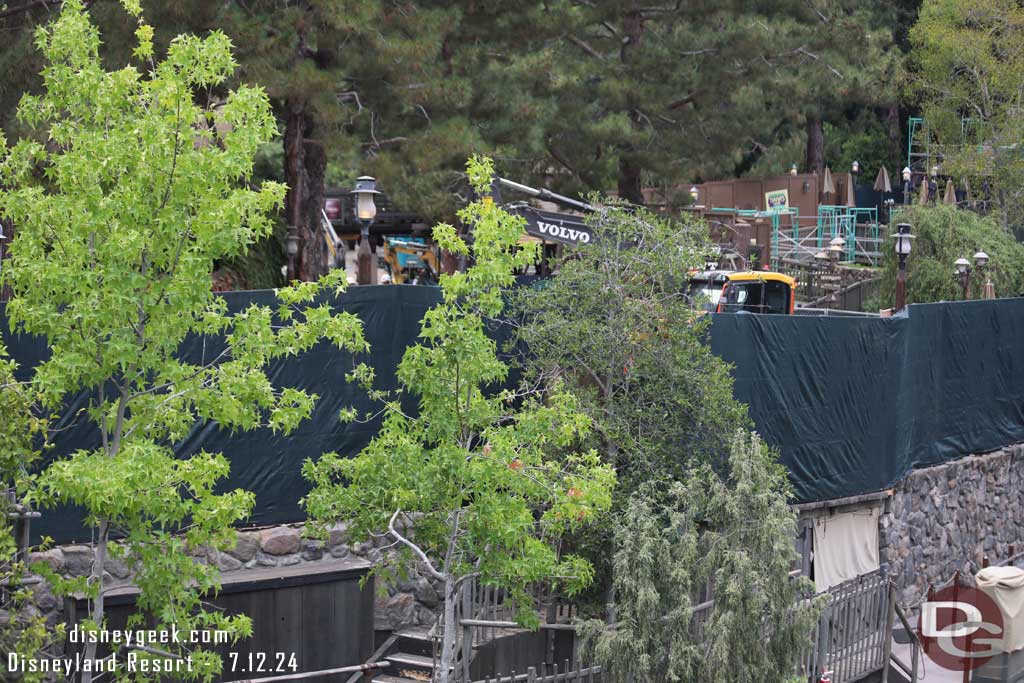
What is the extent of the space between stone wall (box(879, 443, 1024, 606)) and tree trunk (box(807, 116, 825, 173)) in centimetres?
2975

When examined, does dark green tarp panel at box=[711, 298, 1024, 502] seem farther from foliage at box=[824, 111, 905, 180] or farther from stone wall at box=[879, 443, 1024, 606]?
foliage at box=[824, 111, 905, 180]

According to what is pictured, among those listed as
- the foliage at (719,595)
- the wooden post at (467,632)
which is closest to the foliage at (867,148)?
the wooden post at (467,632)

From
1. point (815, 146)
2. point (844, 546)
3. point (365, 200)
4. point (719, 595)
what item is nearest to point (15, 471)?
point (719, 595)

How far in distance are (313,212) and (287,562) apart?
10186mm

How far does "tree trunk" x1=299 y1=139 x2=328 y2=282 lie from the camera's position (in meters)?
21.4

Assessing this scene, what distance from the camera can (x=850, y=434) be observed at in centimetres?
1695

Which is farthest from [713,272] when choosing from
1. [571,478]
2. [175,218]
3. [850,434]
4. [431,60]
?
[175,218]

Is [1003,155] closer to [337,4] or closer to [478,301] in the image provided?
[337,4]

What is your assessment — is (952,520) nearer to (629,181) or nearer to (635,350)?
(635,350)

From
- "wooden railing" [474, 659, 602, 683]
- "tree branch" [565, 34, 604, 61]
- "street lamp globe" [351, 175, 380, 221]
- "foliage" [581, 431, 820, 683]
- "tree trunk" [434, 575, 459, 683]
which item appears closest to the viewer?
"tree trunk" [434, 575, 459, 683]

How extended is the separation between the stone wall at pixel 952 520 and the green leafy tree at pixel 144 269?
11.7 metres

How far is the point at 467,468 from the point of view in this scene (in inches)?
392

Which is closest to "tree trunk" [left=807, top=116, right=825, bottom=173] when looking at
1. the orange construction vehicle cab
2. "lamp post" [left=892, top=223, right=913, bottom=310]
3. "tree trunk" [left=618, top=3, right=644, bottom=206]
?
"tree trunk" [left=618, top=3, right=644, bottom=206]

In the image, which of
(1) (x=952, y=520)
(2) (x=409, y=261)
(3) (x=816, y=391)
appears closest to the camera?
(3) (x=816, y=391)
